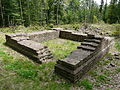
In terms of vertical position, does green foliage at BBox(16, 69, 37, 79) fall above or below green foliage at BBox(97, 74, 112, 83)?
above

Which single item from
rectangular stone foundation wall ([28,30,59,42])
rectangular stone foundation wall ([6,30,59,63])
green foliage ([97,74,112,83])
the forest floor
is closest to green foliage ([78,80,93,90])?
the forest floor

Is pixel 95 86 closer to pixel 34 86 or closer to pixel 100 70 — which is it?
pixel 100 70

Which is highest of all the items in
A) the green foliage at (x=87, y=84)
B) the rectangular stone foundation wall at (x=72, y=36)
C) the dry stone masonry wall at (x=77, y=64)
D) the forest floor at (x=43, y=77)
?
the rectangular stone foundation wall at (x=72, y=36)

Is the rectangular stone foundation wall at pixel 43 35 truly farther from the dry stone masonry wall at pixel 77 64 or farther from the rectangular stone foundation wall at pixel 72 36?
the dry stone masonry wall at pixel 77 64

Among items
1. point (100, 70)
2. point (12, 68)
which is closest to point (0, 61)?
point (12, 68)

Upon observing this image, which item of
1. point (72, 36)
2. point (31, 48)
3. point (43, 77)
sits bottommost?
point (43, 77)

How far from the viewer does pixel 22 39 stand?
22.3ft

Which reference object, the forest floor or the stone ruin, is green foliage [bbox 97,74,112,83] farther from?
the stone ruin

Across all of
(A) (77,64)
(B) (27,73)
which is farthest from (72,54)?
(B) (27,73)

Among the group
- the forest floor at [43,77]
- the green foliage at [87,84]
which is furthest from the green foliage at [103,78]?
the green foliage at [87,84]

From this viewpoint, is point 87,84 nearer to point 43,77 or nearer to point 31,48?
point 43,77

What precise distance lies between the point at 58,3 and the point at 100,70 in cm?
1855

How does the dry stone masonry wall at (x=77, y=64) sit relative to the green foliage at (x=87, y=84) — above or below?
above

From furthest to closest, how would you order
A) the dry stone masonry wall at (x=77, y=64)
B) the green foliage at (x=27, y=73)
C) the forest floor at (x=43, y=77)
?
the green foliage at (x=27, y=73)
the dry stone masonry wall at (x=77, y=64)
the forest floor at (x=43, y=77)
